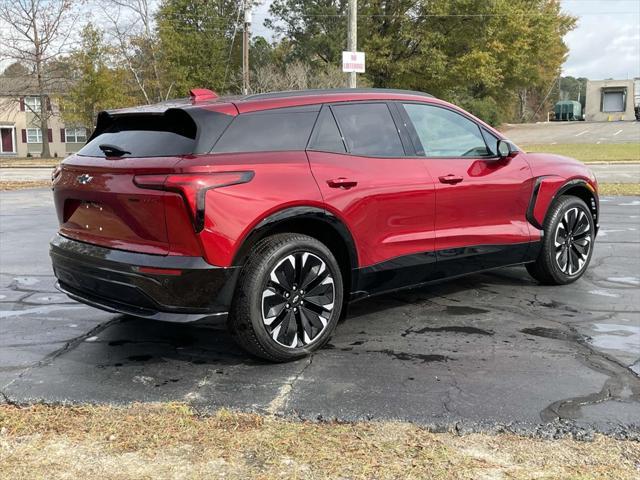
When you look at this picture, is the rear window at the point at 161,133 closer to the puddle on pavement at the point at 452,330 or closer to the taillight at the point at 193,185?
the taillight at the point at 193,185

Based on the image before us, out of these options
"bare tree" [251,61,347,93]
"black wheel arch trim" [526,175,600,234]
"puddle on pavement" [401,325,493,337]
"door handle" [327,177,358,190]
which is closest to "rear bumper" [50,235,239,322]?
"door handle" [327,177,358,190]

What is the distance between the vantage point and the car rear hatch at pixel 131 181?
368 cm

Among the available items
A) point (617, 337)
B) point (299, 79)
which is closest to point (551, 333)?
point (617, 337)

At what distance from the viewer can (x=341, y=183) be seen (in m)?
4.21

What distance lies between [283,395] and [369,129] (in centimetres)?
203

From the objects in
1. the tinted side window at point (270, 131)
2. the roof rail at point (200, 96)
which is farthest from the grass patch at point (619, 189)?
the roof rail at point (200, 96)

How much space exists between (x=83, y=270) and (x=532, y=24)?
48850mm

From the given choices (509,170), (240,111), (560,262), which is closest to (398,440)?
(240,111)

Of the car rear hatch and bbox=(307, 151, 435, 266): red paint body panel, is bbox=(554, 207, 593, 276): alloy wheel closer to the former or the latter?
bbox=(307, 151, 435, 266): red paint body panel

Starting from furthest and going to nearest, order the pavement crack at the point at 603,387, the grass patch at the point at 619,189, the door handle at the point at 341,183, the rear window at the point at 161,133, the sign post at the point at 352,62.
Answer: the sign post at the point at 352,62 < the grass patch at the point at 619,189 < the door handle at the point at 341,183 < the rear window at the point at 161,133 < the pavement crack at the point at 603,387

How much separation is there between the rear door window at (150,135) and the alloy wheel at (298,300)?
937 millimetres

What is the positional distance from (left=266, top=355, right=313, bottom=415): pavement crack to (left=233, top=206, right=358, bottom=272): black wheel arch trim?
76 centimetres

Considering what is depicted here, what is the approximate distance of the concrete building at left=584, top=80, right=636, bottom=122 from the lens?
268 feet

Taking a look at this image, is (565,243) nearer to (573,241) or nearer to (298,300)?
(573,241)
